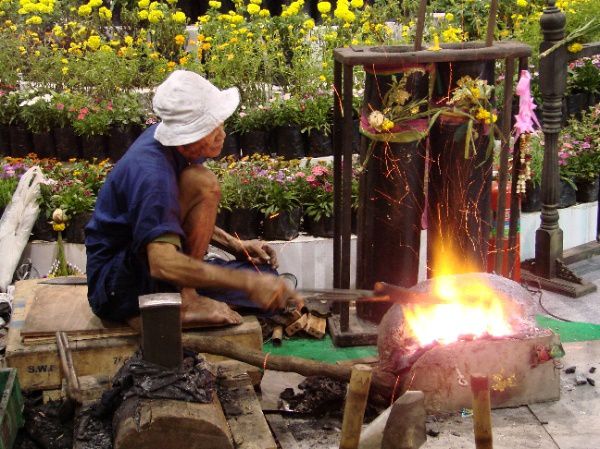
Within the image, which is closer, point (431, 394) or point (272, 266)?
point (431, 394)

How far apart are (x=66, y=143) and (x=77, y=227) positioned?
4.43 ft

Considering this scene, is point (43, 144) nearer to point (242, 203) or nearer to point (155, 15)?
point (155, 15)

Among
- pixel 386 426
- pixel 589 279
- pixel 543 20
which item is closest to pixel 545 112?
pixel 543 20

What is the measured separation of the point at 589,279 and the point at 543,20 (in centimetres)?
192

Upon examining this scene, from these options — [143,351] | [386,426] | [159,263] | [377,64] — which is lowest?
[386,426]

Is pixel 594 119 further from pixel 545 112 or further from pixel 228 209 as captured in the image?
pixel 228 209

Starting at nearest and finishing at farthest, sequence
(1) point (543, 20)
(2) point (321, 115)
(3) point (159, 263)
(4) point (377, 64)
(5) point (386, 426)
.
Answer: (5) point (386, 426)
(3) point (159, 263)
(4) point (377, 64)
(1) point (543, 20)
(2) point (321, 115)

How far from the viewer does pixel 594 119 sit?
304 inches

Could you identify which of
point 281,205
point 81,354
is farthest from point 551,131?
point 81,354

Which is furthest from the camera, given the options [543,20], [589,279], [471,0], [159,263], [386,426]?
[471,0]

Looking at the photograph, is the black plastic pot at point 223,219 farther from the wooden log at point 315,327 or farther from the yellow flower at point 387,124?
the yellow flower at point 387,124

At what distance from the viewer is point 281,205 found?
6.53m

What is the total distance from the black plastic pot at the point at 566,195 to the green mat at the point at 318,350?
2.26 m

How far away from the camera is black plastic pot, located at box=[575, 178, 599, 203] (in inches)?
289
